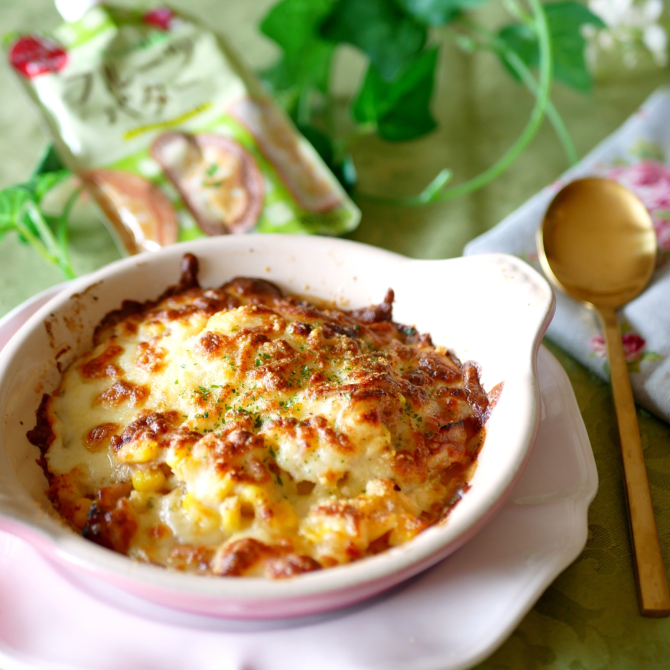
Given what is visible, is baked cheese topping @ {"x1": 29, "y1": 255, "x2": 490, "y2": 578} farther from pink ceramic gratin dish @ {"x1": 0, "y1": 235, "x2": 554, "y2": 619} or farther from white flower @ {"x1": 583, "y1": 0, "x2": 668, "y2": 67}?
white flower @ {"x1": 583, "y1": 0, "x2": 668, "y2": 67}

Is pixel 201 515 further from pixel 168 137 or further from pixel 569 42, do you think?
Answer: pixel 569 42

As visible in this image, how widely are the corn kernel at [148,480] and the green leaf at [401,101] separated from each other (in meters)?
1.94

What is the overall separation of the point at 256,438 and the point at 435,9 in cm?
205

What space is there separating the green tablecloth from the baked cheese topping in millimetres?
341

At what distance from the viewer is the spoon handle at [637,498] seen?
136 centimetres

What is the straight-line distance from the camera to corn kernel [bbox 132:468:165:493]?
1.38 metres

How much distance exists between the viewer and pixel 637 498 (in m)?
1.54

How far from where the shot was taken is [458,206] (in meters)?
2.73

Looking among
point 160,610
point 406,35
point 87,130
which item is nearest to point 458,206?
point 406,35

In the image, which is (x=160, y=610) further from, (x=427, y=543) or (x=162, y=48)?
(x=162, y=48)

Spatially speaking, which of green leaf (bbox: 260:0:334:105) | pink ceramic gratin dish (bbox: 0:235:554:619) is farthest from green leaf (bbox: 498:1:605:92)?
pink ceramic gratin dish (bbox: 0:235:554:619)

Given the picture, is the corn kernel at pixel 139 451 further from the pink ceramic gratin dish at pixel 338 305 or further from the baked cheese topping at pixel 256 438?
the pink ceramic gratin dish at pixel 338 305

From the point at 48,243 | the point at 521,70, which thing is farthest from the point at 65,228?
the point at 521,70

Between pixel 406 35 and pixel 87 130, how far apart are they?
1.30m
